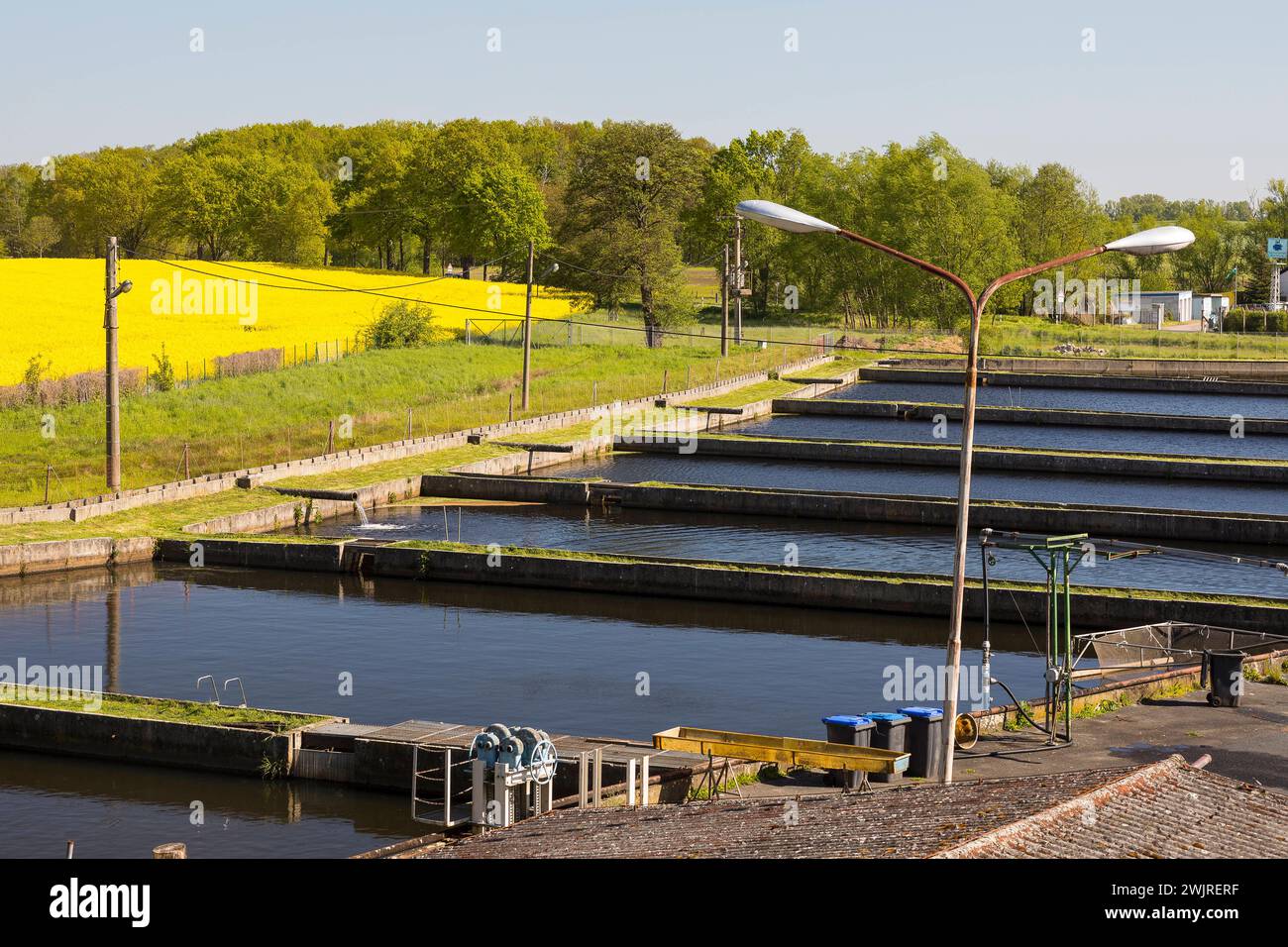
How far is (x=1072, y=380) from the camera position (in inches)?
3777

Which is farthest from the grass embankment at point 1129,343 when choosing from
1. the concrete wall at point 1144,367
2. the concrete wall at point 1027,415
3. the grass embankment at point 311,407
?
the concrete wall at point 1027,415

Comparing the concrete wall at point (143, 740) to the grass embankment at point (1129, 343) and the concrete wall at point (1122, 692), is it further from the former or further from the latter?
the grass embankment at point (1129, 343)

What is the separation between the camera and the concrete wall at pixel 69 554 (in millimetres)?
43094

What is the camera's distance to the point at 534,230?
147875mm

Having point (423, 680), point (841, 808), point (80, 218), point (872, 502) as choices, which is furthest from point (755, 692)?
point (80, 218)

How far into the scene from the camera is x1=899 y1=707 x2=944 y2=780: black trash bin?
24.1 meters

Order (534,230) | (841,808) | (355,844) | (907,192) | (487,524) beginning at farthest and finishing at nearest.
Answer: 1. (534,230)
2. (907,192)
3. (487,524)
4. (355,844)
5. (841,808)

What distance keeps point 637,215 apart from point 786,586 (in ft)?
249

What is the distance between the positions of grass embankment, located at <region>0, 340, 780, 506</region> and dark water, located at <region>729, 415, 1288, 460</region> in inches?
372

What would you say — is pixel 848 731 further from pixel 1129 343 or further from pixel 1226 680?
pixel 1129 343
